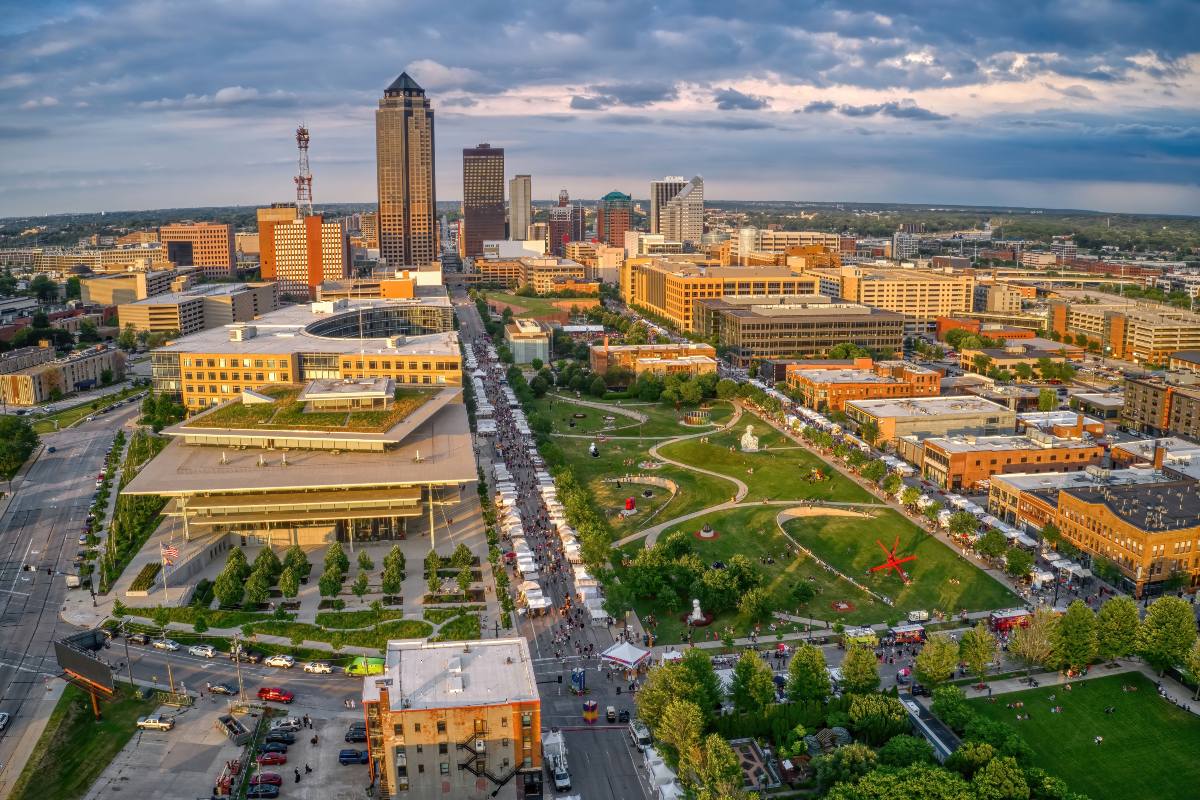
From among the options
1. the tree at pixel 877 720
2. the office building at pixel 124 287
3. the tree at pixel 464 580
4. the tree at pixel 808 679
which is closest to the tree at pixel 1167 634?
the tree at pixel 877 720

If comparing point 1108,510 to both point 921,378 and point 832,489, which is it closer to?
point 832,489

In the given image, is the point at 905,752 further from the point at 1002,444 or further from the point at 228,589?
the point at 1002,444

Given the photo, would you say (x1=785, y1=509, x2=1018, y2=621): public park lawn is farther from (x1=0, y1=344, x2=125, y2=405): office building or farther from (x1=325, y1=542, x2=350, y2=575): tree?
(x1=0, y1=344, x2=125, y2=405): office building

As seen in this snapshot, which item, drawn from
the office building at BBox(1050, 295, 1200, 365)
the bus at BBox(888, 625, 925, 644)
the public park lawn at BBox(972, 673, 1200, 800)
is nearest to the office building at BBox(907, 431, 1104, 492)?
the bus at BBox(888, 625, 925, 644)

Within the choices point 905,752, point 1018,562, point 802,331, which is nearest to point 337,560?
point 905,752

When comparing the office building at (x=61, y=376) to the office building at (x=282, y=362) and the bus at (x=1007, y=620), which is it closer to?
the office building at (x=282, y=362)

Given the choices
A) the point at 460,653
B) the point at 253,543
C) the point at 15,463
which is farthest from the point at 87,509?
the point at 460,653
